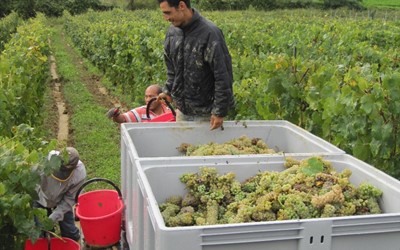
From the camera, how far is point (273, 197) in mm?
2691

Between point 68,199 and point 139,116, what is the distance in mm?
1134

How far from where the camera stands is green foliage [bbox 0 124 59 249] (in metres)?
2.99

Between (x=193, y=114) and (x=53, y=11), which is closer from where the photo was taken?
(x=193, y=114)

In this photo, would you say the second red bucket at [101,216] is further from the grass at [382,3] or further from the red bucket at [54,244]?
Answer: the grass at [382,3]

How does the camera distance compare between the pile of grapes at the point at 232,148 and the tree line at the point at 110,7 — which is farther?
the tree line at the point at 110,7

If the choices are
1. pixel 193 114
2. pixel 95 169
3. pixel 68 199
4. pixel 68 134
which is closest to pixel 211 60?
pixel 193 114

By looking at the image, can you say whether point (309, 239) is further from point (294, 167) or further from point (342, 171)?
point (342, 171)

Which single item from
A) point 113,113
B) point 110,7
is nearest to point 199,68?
point 113,113

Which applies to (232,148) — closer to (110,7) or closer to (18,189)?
(18,189)

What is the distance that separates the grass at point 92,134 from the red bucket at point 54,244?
258 centimetres

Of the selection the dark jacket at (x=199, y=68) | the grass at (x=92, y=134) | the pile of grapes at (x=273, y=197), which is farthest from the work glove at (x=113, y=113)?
the pile of grapes at (x=273, y=197)

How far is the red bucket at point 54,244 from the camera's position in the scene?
13.0ft

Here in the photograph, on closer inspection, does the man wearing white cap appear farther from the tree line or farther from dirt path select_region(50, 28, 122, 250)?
the tree line

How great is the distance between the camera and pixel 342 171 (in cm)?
323
